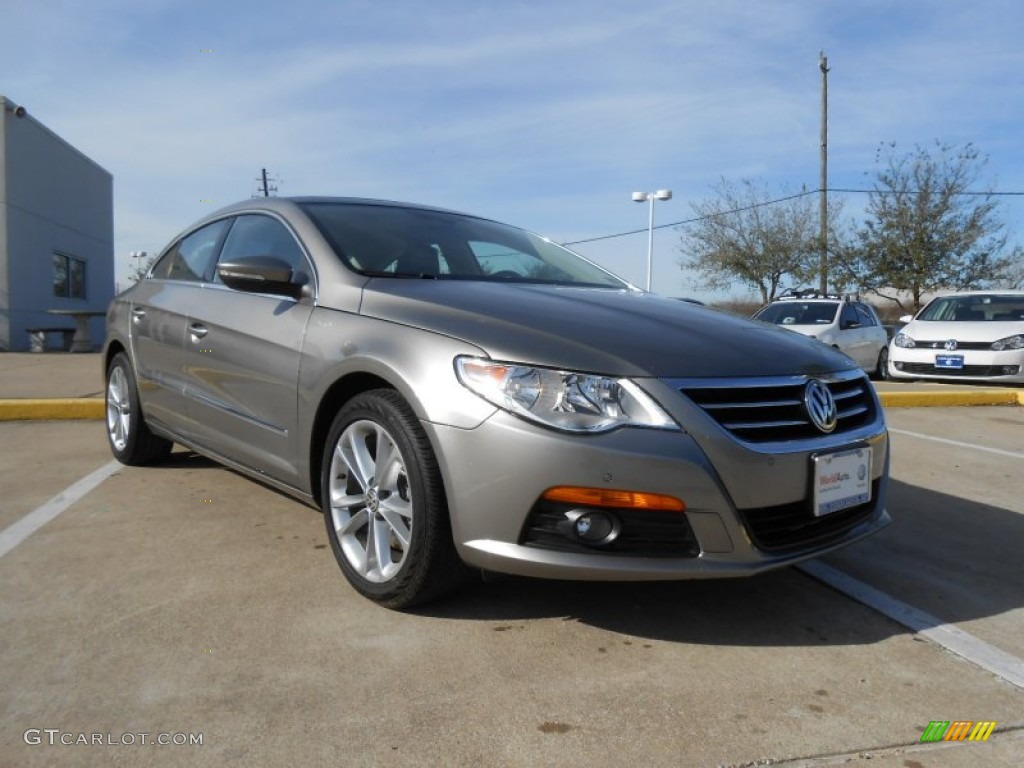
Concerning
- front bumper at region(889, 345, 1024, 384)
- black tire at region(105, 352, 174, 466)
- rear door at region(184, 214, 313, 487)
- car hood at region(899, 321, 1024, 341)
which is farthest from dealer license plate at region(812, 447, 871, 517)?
car hood at region(899, 321, 1024, 341)

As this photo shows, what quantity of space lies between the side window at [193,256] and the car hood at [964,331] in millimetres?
9175

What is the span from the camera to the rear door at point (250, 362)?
3.24 meters

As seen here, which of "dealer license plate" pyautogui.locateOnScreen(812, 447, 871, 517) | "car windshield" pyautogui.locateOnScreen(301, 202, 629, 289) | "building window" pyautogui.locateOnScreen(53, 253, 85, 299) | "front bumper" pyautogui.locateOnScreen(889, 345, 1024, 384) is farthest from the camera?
"building window" pyautogui.locateOnScreen(53, 253, 85, 299)

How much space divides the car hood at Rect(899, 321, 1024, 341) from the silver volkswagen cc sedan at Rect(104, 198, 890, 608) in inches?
329

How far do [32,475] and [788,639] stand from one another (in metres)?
4.08

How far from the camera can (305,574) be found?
3.13 meters

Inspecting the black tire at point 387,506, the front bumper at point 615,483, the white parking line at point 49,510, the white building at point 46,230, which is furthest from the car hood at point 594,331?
the white building at point 46,230

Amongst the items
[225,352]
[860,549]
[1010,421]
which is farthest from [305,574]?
[1010,421]

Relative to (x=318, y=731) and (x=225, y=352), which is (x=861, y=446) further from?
(x=225, y=352)

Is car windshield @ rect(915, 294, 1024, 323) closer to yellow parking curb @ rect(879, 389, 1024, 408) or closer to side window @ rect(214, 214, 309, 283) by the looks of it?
yellow parking curb @ rect(879, 389, 1024, 408)

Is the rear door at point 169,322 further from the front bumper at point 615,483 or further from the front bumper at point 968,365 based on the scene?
the front bumper at point 968,365

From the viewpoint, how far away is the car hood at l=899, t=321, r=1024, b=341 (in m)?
10.2

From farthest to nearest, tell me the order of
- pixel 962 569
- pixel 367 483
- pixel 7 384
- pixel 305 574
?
pixel 7 384 < pixel 962 569 < pixel 305 574 < pixel 367 483

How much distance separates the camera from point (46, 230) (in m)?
18.4
